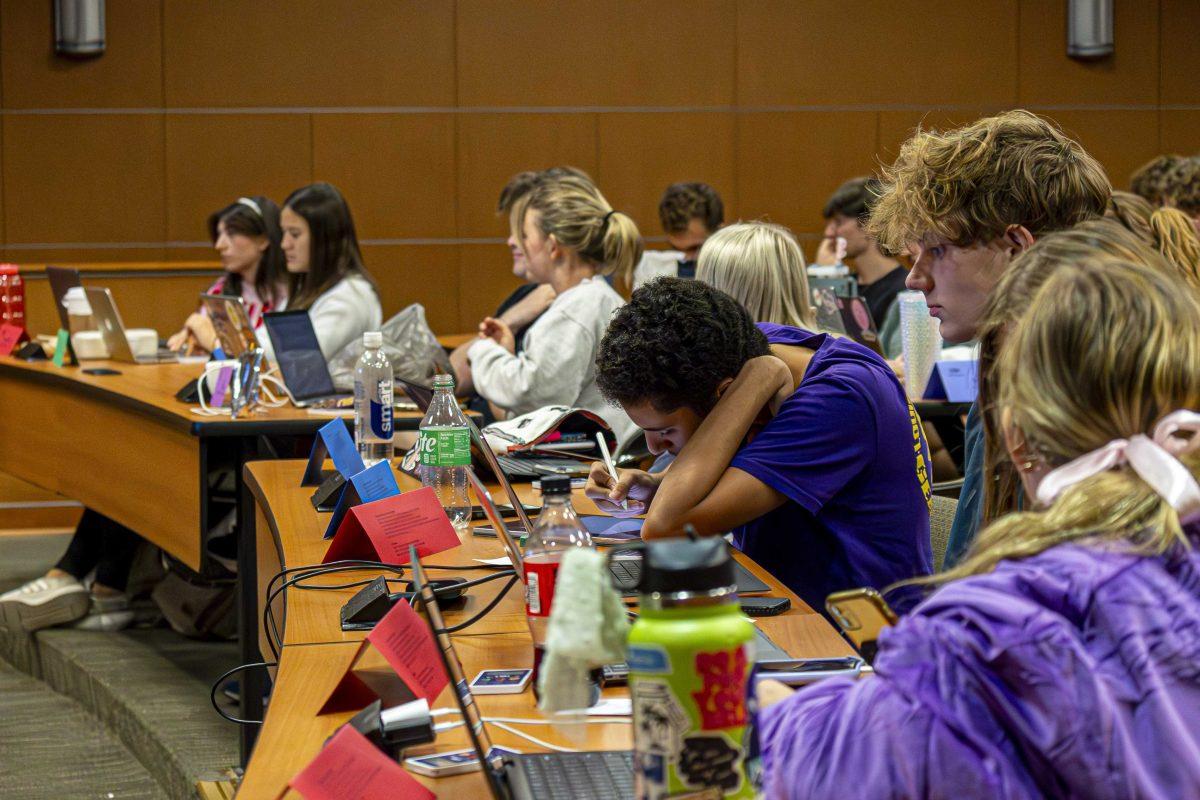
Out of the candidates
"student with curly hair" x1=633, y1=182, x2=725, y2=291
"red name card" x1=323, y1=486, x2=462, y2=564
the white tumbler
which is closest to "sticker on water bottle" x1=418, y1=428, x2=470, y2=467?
"red name card" x1=323, y1=486, x2=462, y2=564

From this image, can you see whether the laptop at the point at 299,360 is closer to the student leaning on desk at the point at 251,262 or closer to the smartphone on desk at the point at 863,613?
the student leaning on desk at the point at 251,262

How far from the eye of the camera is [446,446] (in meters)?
2.38

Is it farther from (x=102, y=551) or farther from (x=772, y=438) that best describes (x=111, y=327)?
(x=772, y=438)

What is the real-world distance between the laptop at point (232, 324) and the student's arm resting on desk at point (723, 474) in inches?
74.9

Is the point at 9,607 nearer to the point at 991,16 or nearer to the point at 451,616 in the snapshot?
the point at 451,616

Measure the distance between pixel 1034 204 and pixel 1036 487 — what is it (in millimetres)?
895

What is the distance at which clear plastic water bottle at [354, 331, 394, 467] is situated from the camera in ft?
9.50

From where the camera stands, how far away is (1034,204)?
72.2 inches

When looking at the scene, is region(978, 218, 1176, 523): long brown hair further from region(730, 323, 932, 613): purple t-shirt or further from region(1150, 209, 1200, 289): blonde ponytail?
region(1150, 209, 1200, 289): blonde ponytail

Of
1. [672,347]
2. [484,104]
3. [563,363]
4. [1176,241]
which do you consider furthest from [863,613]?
[484,104]

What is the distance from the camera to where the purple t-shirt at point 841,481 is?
204 centimetres

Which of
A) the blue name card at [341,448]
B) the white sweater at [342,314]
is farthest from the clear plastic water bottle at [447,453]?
the white sweater at [342,314]

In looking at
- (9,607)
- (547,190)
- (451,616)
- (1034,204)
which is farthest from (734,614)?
(9,607)

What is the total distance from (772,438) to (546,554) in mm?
639
